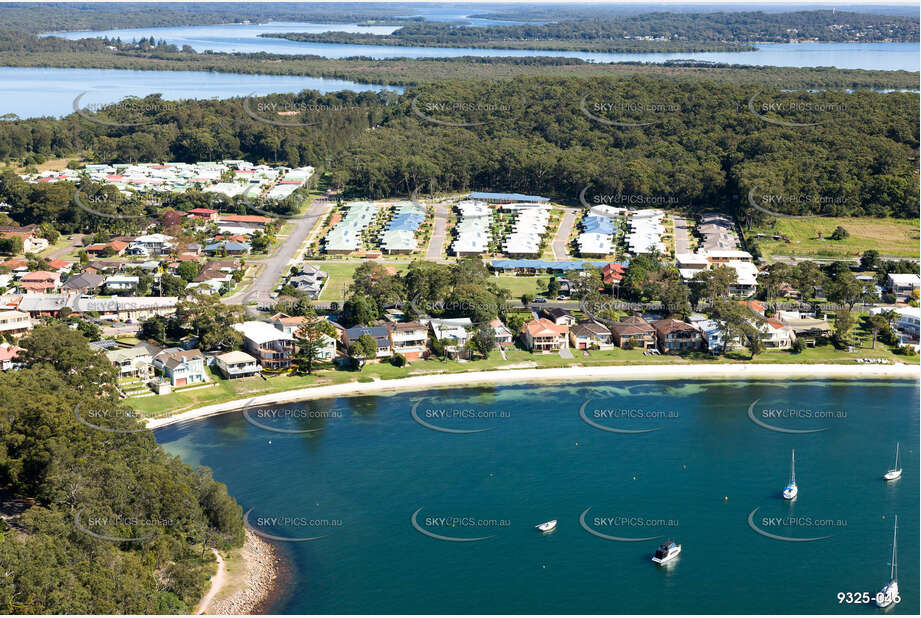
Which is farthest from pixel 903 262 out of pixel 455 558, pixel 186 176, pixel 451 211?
pixel 186 176

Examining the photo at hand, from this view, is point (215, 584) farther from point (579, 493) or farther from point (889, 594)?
point (889, 594)

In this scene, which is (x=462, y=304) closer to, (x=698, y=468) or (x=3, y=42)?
(x=698, y=468)

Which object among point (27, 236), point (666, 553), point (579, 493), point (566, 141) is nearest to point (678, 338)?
point (579, 493)

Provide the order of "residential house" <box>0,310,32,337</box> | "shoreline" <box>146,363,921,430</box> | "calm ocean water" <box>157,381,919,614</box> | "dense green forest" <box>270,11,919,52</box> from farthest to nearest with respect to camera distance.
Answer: "dense green forest" <box>270,11,919,52</box>
"residential house" <box>0,310,32,337</box>
"shoreline" <box>146,363,921,430</box>
"calm ocean water" <box>157,381,919,614</box>

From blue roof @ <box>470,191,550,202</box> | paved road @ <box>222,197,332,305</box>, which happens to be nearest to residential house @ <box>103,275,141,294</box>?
paved road @ <box>222,197,332,305</box>

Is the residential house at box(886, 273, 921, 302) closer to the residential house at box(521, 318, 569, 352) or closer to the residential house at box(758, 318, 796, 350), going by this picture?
the residential house at box(758, 318, 796, 350)

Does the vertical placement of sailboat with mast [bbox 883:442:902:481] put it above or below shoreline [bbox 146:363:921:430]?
below

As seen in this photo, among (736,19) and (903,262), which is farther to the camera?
(736,19)

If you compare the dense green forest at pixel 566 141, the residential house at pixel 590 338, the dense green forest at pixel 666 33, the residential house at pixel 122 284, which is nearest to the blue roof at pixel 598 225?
the dense green forest at pixel 566 141
